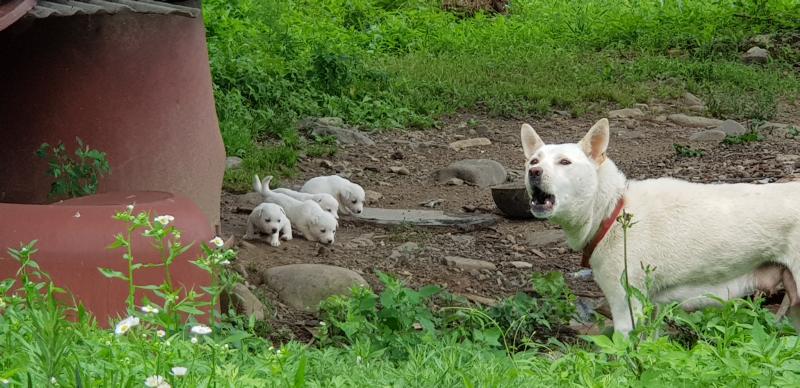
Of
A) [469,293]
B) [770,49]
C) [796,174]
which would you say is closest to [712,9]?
[770,49]

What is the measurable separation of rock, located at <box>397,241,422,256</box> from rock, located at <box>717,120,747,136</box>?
452 centimetres

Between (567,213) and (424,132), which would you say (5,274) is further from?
(424,132)

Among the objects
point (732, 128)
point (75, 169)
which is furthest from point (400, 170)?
point (75, 169)

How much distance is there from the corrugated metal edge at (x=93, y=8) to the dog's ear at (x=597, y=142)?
1942mm

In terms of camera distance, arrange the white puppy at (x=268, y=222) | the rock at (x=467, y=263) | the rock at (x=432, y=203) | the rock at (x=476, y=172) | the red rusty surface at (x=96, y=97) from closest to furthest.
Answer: the red rusty surface at (x=96, y=97) → the rock at (x=467, y=263) → the white puppy at (x=268, y=222) → the rock at (x=432, y=203) → the rock at (x=476, y=172)

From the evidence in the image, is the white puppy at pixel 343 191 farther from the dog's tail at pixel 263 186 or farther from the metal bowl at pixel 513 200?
the metal bowl at pixel 513 200

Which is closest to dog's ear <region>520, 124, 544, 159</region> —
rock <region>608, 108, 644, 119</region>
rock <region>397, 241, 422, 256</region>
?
rock <region>397, 241, 422, 256</region>

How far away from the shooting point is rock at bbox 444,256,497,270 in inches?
290

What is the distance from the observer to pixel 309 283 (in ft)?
21.1

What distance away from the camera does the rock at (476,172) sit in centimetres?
1000

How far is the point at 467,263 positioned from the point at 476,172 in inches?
107

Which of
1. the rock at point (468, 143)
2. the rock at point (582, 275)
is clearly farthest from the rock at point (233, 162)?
the rock at point (582, 275)

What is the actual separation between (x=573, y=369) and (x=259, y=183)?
→ 514cm

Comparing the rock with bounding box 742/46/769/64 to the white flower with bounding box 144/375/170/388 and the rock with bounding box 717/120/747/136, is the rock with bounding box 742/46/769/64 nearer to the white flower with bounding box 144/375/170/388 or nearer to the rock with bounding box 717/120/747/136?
the rock with bounding box 717/120/747/136
